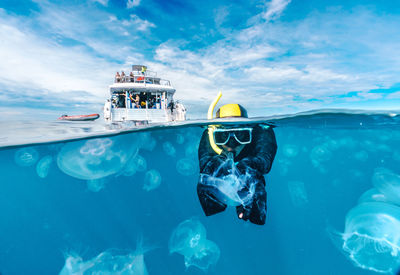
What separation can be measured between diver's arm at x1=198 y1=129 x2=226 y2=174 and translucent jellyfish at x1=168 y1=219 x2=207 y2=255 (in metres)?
4.44

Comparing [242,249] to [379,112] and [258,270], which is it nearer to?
[258,270]

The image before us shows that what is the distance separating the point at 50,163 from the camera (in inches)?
507

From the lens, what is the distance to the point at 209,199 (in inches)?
142

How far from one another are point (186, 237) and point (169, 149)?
9612 mm

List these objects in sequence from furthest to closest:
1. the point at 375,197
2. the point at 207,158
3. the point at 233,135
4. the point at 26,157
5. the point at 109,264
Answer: the point at 26,157
the point at 375,197
the point at 109,264
the point at 233,135
the point at 207,158

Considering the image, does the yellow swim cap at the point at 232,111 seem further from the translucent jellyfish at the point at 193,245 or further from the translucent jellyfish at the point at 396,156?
the translucent jellyfish at the point at 396,156

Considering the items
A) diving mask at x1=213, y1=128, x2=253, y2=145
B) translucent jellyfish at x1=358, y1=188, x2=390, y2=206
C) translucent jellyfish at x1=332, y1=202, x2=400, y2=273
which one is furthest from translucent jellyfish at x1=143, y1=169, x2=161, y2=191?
translucent jellyfish at x1=358, y1=188, x2=390, y2=206

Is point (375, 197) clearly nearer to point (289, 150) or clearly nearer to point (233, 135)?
point (233, 135)

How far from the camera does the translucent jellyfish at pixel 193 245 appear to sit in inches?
288

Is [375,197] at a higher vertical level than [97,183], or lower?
higher

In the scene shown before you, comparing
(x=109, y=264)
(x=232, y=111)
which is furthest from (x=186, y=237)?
(x=232, y=111)

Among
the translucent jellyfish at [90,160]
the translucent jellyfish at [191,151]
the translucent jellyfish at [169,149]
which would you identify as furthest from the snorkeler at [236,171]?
the translucent jellyfish at [191,151]

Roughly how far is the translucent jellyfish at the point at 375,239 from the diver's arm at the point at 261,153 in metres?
6.24

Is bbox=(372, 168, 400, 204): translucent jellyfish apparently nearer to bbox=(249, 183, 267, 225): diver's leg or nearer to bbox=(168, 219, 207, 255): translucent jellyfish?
bbox=(168, 219, 207, 255): translucent jellyfish
